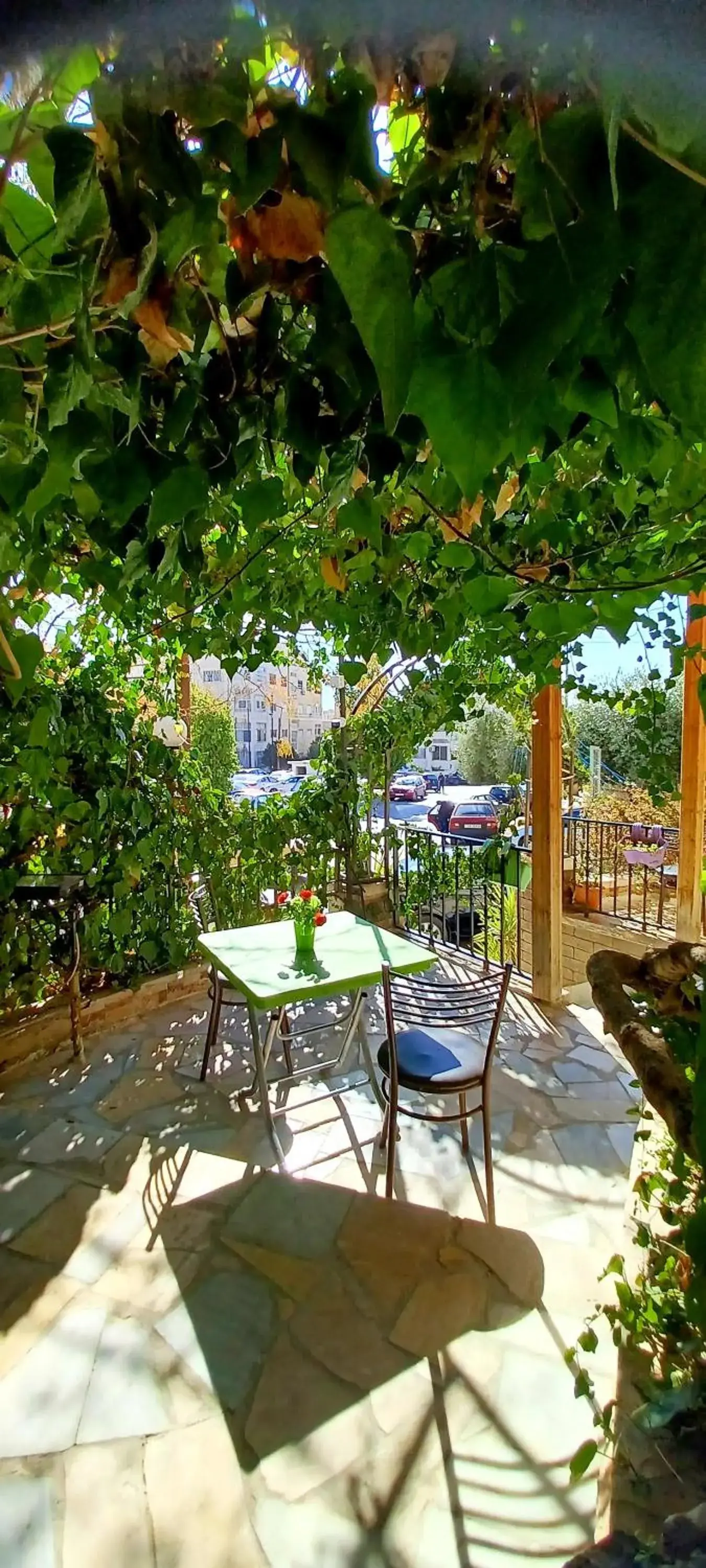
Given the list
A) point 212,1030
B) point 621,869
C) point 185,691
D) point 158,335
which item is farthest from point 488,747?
point 158,335

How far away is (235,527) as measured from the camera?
182 cm

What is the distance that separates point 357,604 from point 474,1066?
5.11 ft

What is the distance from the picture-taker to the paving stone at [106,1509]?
1281mm

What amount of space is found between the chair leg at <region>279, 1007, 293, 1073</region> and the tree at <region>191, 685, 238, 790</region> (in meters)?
2.78

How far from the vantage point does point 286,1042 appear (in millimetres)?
3088

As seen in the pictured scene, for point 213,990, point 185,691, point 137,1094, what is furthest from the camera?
point 185,691

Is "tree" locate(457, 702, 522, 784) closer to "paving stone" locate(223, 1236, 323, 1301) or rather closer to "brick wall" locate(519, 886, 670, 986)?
"brick wall" locate(519, 886, 670, 986)

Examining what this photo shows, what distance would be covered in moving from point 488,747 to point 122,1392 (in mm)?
5156

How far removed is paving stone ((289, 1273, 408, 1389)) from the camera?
1677 millimetres

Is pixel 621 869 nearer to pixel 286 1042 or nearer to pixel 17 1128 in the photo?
pixel 286 1042

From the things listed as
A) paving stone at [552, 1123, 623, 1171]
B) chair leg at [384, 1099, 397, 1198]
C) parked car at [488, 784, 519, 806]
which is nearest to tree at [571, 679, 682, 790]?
parked car at [488, 784, 519, 806]

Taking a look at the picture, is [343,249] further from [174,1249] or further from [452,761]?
[452,761]

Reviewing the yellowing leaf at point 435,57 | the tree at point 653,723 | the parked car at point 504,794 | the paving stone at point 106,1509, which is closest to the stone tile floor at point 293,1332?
the paving stone at point 106,1509

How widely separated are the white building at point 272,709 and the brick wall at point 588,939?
1905 millimetres
